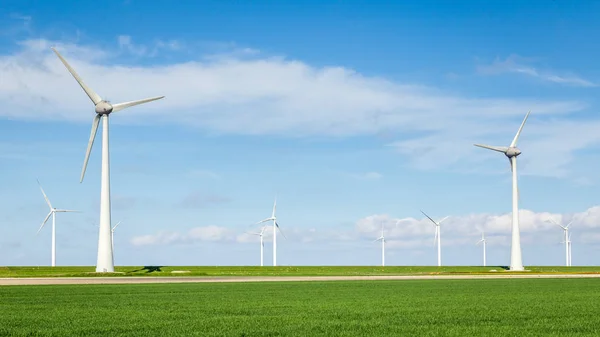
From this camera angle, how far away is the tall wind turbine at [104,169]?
104125 millimetres

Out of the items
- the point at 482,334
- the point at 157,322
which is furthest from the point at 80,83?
the point at 482,334

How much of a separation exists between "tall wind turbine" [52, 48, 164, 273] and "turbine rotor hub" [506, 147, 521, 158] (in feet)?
218

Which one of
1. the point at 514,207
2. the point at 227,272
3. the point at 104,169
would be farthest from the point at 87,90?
the point at 514,207

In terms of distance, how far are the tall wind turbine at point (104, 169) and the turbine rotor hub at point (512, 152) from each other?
66463 mm

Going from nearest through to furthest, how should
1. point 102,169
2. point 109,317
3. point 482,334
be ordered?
point 482,334 → point 109,317 → point 102,169

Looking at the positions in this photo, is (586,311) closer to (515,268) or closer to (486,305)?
(486,305)

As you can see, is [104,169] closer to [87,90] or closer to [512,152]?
[87,90]

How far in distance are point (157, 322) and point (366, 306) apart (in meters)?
12.0

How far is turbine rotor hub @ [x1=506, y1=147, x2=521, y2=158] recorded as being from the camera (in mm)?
139250

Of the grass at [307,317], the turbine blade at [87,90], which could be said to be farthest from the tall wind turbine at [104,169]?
the grass at [307,317]

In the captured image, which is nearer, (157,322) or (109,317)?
(157,322)

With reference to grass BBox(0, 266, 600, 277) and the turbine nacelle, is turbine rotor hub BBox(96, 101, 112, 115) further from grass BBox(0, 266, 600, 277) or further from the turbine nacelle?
the turbine nacelle

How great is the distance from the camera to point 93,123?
106312mm

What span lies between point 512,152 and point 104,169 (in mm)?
→ 74947
